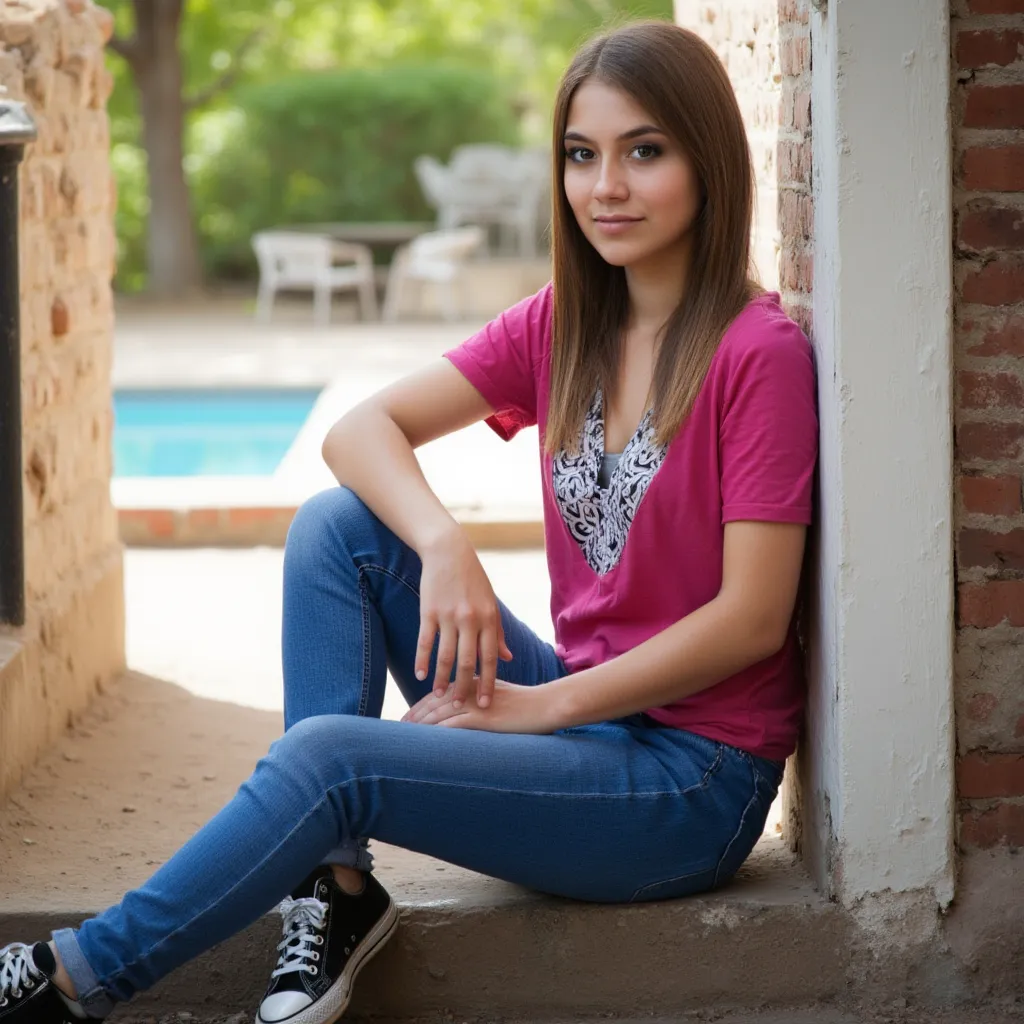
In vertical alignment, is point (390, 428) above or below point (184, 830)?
above

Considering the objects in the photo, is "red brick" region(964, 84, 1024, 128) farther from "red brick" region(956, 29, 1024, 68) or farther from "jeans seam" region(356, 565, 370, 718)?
"jeans seam" region(356, 565, 370, 718)

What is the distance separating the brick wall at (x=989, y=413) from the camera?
2.10 metres

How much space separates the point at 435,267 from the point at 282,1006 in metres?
11.9

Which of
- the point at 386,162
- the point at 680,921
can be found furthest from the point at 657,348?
the point at 386,162

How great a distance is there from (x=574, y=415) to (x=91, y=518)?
1766 millimetres

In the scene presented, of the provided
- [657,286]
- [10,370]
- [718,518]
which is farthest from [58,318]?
[718,518]

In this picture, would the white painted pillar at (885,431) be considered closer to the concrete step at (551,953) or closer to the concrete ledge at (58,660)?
the concrete step at (551,953)

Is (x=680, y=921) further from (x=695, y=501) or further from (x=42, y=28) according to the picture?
(x=42, y=28)

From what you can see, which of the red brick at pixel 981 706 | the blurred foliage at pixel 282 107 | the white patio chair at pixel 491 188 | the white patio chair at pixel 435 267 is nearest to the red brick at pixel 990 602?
the red brick at pixel 981 706

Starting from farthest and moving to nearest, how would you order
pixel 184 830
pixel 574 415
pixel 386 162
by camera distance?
pixel 386 162
pixel 184 830
pixel 574 415

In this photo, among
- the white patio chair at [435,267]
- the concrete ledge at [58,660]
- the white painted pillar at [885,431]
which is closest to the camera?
the white painted pillar at [885,431]

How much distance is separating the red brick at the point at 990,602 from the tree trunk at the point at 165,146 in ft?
45.1

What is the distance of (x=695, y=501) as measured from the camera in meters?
2.14

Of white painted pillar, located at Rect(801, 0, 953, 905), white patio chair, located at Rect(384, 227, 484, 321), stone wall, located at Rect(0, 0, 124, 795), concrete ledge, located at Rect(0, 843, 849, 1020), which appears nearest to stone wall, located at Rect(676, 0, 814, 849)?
white painted pillar, located at Rect(801, 0, 953, 905)
